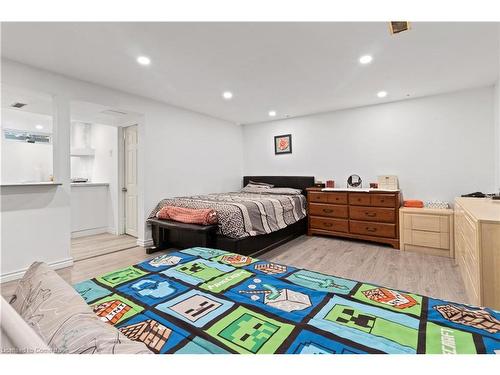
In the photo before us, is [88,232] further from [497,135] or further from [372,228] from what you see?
[497,135]

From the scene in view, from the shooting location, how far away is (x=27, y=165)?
5449mm

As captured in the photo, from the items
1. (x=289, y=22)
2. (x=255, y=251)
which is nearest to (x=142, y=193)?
(x=255, y=251)

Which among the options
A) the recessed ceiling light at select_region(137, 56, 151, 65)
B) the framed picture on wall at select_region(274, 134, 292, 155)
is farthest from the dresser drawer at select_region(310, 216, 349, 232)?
the recessed ceiling light at select_region(137, 56, 151, 65)

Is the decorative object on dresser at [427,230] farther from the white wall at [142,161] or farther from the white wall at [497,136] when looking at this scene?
the white wall at [142,161]

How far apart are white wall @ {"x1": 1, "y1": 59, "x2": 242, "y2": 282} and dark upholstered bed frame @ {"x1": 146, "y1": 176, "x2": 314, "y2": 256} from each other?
0.47 metres

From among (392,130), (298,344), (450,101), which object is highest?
(450,101)

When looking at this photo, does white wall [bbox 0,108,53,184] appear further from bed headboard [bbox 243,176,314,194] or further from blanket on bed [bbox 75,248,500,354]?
blanket on bed [bbox 75,248,500,354]

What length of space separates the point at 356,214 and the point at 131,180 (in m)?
4.11

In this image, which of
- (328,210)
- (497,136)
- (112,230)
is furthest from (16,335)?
(112,230)

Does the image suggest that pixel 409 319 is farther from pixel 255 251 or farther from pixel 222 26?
pixel 255 251

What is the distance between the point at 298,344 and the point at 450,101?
4.46 metres

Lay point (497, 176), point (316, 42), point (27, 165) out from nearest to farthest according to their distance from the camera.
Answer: point (316, 42)
point (497, 176)
point (27, 165)

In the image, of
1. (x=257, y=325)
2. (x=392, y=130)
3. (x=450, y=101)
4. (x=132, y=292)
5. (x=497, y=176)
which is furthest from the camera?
(x=392, y=130)

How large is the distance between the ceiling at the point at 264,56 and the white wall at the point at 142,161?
0.21 metres
